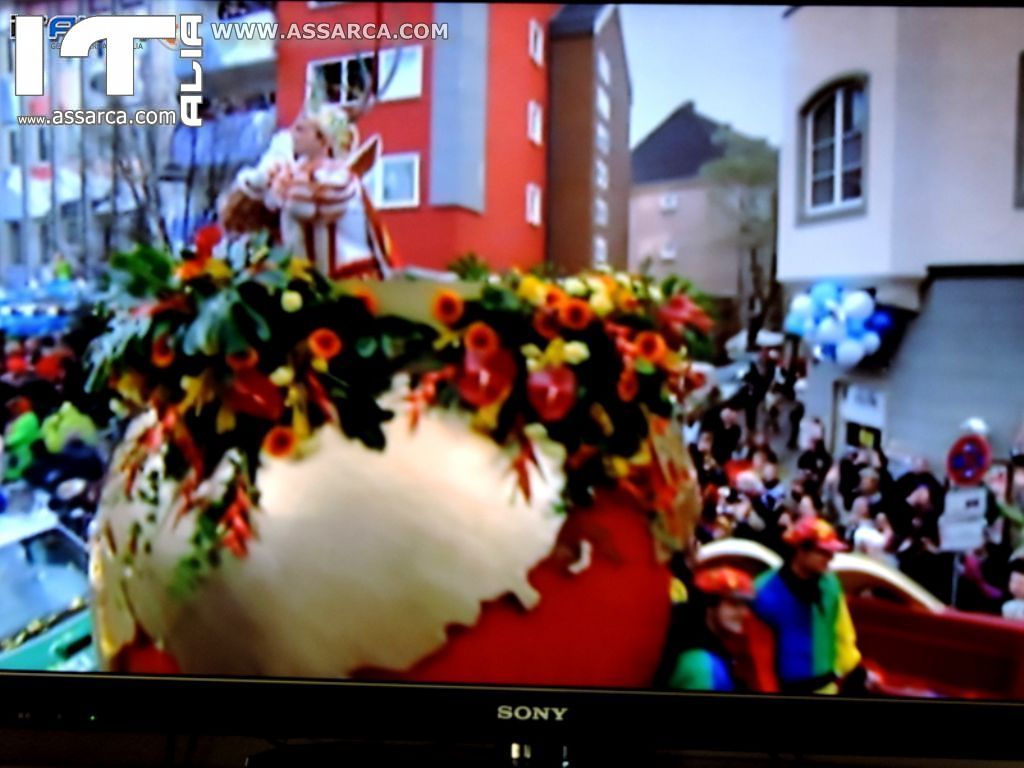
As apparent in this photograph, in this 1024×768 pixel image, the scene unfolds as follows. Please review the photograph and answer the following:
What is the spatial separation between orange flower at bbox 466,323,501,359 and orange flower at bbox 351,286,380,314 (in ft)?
0.41

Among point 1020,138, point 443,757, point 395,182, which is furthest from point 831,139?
point 443,757

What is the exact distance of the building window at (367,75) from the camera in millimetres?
1340

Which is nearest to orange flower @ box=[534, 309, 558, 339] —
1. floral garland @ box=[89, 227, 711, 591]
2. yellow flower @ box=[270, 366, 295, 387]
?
floral garland @ box=[89, 227, 711, 591]

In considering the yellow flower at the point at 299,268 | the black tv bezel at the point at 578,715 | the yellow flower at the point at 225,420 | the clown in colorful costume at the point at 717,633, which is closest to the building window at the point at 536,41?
the yellow flower at the point at 299,268

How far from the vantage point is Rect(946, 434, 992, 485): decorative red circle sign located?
134 cm

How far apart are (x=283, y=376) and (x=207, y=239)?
217mm

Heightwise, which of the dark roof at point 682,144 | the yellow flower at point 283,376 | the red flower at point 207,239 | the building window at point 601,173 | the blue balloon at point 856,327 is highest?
the dark roof at point 682,144

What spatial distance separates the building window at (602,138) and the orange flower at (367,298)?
0.38 m

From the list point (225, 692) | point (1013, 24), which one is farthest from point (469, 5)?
point (225, 692)

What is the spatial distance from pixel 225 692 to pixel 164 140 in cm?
75

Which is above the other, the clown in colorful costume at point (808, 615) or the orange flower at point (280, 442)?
the orange flower at point (280, 442)

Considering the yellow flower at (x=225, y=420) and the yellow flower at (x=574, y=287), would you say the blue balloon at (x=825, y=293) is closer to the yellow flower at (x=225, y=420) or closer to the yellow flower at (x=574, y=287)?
the yellow flower at (x=574, y=287)

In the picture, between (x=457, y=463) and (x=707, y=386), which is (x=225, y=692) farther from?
(x=707, y=386)

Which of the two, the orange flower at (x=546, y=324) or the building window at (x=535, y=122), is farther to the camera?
the building window at (x=535, y=122)
